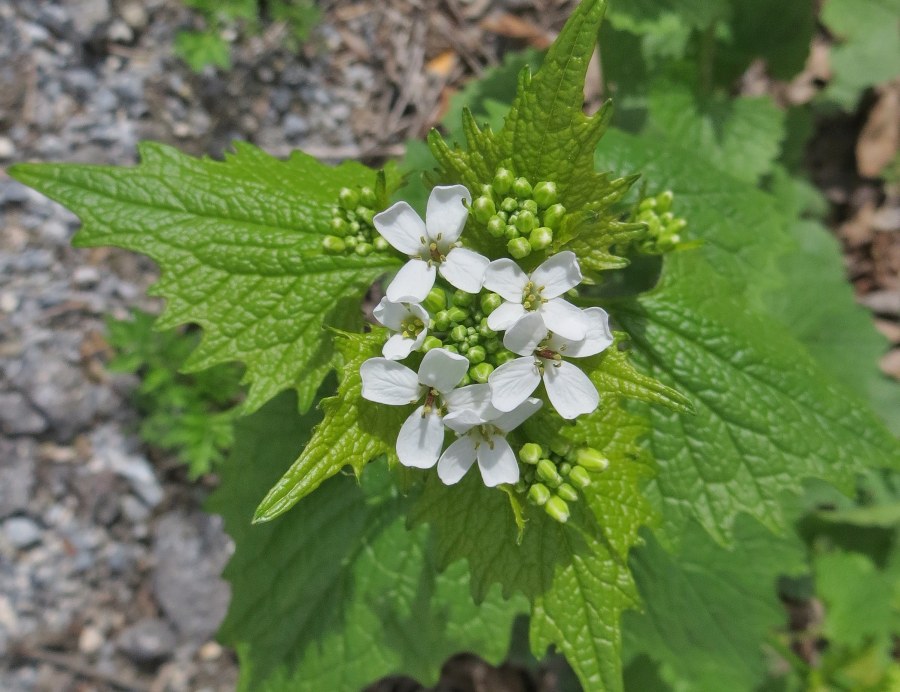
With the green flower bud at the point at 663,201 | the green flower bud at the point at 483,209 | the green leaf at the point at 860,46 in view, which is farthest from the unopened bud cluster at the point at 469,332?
the green leaf at the point at 860,46

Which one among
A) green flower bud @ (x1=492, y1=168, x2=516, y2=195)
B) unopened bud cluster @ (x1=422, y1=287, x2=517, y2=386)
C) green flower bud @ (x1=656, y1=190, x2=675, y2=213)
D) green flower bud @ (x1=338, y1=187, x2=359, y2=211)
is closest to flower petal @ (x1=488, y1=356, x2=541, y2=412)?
unopened bud cluster @ (x1=422, y1=287, x2=517, y2=386)

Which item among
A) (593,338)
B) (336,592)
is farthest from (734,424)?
(336,592)

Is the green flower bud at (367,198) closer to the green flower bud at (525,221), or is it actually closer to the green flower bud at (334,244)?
the green flower bud at (334,244)

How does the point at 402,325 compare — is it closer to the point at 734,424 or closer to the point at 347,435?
the point at 347,435

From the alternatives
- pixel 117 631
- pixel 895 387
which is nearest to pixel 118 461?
pixel 117 631

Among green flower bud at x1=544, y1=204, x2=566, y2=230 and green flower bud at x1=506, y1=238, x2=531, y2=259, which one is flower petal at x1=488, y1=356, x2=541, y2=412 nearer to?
green flower bud at x1=506, y1=238, x2=531, y2=259

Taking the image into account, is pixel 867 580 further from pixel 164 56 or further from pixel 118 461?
pixel 164 56
